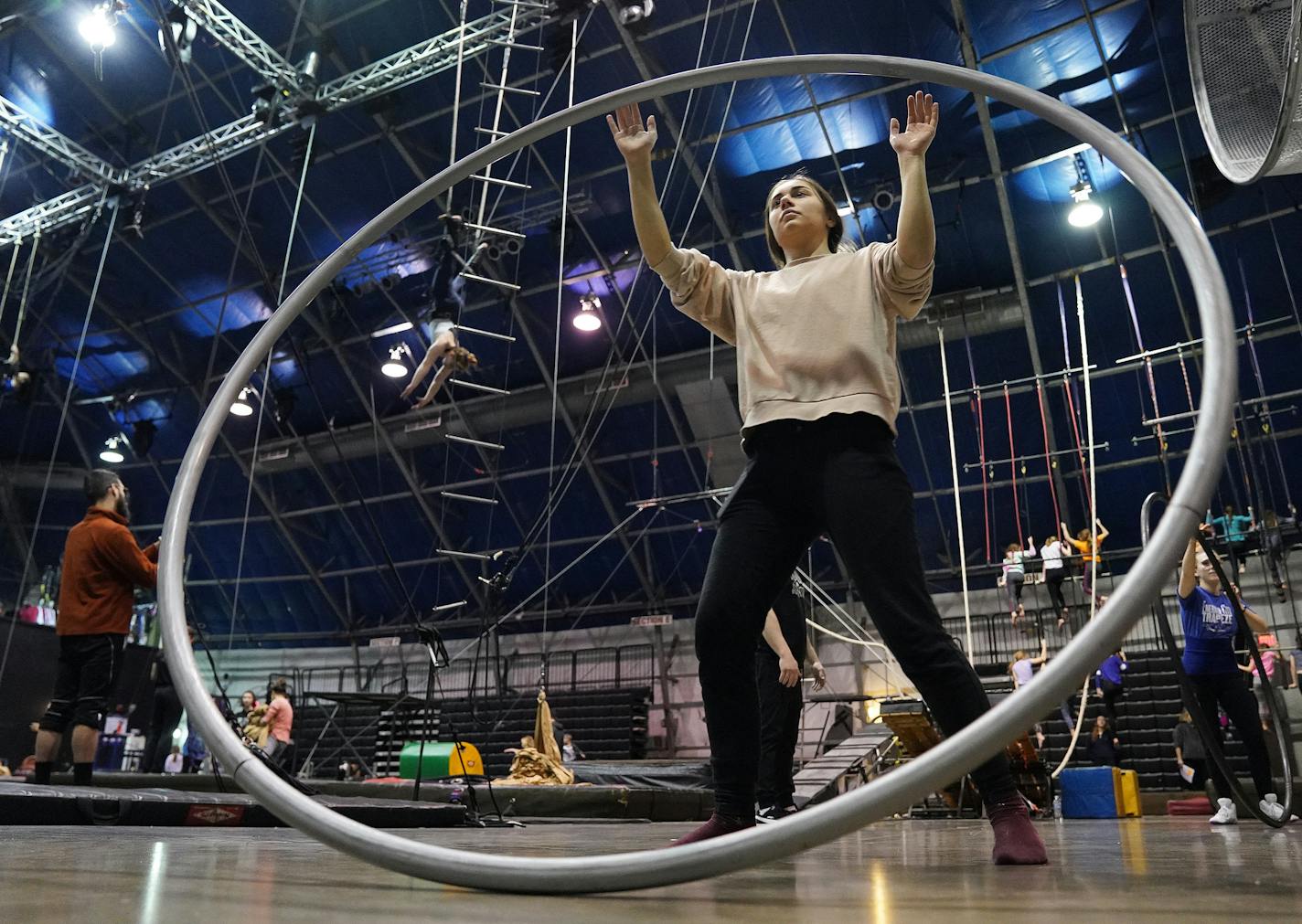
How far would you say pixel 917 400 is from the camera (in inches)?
547

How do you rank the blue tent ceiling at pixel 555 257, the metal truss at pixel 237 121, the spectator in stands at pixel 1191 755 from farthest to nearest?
1. the blue tent ceiling at pixel 555 257
2. the metal truss at pixel 237 121
3. the spectator in stands at pixel 1191 755

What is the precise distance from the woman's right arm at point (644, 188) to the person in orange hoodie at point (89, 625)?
118 inches

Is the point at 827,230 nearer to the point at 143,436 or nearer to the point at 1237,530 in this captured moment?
the point at 1237,530

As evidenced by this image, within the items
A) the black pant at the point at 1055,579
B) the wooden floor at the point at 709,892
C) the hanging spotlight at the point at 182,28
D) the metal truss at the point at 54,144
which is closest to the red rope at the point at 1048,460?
the black pant at the point at 1055,579

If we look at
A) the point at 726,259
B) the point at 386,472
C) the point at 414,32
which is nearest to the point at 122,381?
the point at 386,472

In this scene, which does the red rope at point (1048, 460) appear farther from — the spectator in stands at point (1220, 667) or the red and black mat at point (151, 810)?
the red and black mat at point (151, 810)

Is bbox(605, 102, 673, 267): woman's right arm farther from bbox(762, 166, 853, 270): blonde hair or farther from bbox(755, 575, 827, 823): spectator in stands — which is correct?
bbox(755, 575, 827, 823): spectator in stands

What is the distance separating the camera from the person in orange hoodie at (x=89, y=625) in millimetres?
3822

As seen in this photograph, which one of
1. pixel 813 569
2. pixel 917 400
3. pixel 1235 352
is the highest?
pixel 917 400

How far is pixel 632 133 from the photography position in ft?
5.71

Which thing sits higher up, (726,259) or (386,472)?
(726,259)

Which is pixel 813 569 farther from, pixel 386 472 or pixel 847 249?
pixel 847 249

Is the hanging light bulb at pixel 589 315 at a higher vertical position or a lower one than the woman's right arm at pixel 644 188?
higher

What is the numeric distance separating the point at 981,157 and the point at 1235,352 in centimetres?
1173
